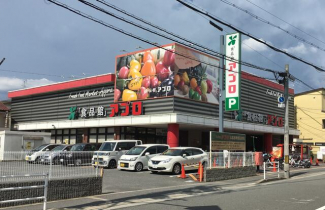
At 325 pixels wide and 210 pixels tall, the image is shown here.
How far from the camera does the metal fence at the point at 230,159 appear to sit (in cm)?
1772

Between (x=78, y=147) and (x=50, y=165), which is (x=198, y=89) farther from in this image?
(x=50, y=165)

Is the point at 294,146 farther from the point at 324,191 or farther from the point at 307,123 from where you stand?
the point at 324,191

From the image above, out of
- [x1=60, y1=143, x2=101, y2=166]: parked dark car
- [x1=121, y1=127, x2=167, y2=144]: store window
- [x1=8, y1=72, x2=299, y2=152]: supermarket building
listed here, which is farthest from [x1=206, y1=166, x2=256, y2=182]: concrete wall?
[x1=121, y1=127, x2=167, y2=144]: store window

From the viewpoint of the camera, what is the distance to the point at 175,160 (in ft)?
61.3

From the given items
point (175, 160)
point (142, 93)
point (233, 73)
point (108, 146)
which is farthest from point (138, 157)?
point (233, 73)

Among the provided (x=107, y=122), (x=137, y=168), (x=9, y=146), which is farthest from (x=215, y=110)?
(x=9, y=146)

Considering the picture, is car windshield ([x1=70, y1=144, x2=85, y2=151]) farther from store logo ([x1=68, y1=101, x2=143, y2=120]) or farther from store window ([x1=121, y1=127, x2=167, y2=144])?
store window ([x1=121, y1=127, x2=167, y2=144])

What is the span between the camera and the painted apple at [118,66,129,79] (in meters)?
30.2

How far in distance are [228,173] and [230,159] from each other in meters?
0.97

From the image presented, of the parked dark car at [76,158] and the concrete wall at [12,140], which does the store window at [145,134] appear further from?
the parked dark car at [76,158]

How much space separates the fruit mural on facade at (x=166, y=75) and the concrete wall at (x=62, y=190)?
16200 mm

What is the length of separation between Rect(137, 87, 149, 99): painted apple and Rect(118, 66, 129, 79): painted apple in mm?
2118

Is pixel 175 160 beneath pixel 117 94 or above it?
beneath

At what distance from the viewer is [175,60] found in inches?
1067
